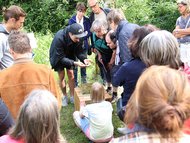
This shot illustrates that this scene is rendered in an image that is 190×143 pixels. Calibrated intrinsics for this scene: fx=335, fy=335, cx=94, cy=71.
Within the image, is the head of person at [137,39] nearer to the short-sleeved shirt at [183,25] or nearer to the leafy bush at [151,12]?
the short-sleeved shirt at [183,25]

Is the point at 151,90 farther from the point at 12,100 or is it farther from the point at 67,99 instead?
the point at 67,99

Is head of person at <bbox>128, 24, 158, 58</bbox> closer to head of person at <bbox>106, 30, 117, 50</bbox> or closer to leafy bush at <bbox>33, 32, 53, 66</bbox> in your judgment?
head of person at <bbox>106, 30, 117, 50</bbox>

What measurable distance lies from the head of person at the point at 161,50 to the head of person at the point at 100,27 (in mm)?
2695

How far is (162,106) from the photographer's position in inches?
64.4

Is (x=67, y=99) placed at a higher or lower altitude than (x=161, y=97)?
lower

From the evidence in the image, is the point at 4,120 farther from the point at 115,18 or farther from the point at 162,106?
the point at 115,18

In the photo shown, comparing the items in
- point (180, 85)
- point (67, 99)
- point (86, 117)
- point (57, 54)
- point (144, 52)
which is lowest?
point (67, 99)

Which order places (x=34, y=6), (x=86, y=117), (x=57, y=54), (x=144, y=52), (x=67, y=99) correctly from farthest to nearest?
(x=34, y=6) < (x=67, y=99) < (x=57, y=54) < (x=86, y=117) < (x=144, y=52)

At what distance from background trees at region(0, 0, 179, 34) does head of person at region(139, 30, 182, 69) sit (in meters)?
8.19

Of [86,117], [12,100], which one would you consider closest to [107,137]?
[86,117]

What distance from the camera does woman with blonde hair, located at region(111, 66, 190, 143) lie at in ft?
5.39

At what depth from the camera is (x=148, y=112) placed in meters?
1.66

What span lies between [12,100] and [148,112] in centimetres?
197

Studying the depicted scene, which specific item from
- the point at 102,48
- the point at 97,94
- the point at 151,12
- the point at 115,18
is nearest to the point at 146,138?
the point at 97,94
